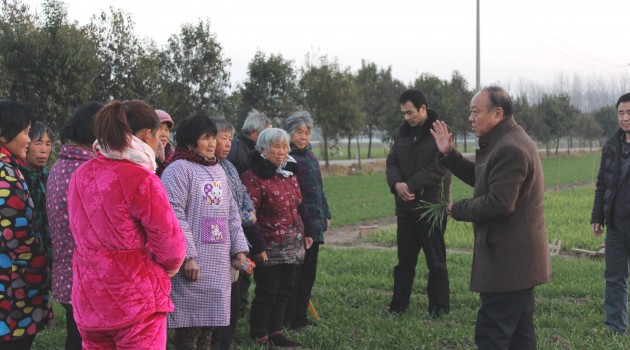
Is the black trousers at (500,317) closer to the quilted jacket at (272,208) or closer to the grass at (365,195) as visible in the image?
the quilted jacket at (272,208)

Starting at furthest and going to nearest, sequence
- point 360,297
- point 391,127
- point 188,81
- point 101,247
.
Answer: point 391,127 < point 188,81 < point 360,297 < point 101,247

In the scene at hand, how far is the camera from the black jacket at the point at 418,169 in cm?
632

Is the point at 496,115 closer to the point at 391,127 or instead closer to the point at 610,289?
the point at 610,289

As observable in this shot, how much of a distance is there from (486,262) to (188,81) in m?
19.1

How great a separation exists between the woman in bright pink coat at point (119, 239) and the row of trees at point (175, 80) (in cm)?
1106

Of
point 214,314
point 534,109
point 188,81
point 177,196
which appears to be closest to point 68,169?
point 177,196

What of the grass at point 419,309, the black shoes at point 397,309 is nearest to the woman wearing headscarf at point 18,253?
the grass at point 419,309

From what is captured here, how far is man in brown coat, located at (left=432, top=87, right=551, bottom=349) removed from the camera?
409cm

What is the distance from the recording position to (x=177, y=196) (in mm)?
4234

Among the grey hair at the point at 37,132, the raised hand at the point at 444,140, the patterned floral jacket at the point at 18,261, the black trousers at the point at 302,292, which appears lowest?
the black trousers at the point at 302,292

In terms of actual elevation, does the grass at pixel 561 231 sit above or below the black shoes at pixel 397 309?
below

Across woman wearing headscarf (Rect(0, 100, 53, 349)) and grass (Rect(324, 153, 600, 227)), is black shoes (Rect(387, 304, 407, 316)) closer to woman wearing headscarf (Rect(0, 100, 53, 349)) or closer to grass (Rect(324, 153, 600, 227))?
woman wearing headscarf (Rect(0, 100, 53, 349))

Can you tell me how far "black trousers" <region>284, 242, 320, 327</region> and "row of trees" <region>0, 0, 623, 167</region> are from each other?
30.2 ft

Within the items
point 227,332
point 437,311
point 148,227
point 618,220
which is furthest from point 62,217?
point 618,220
